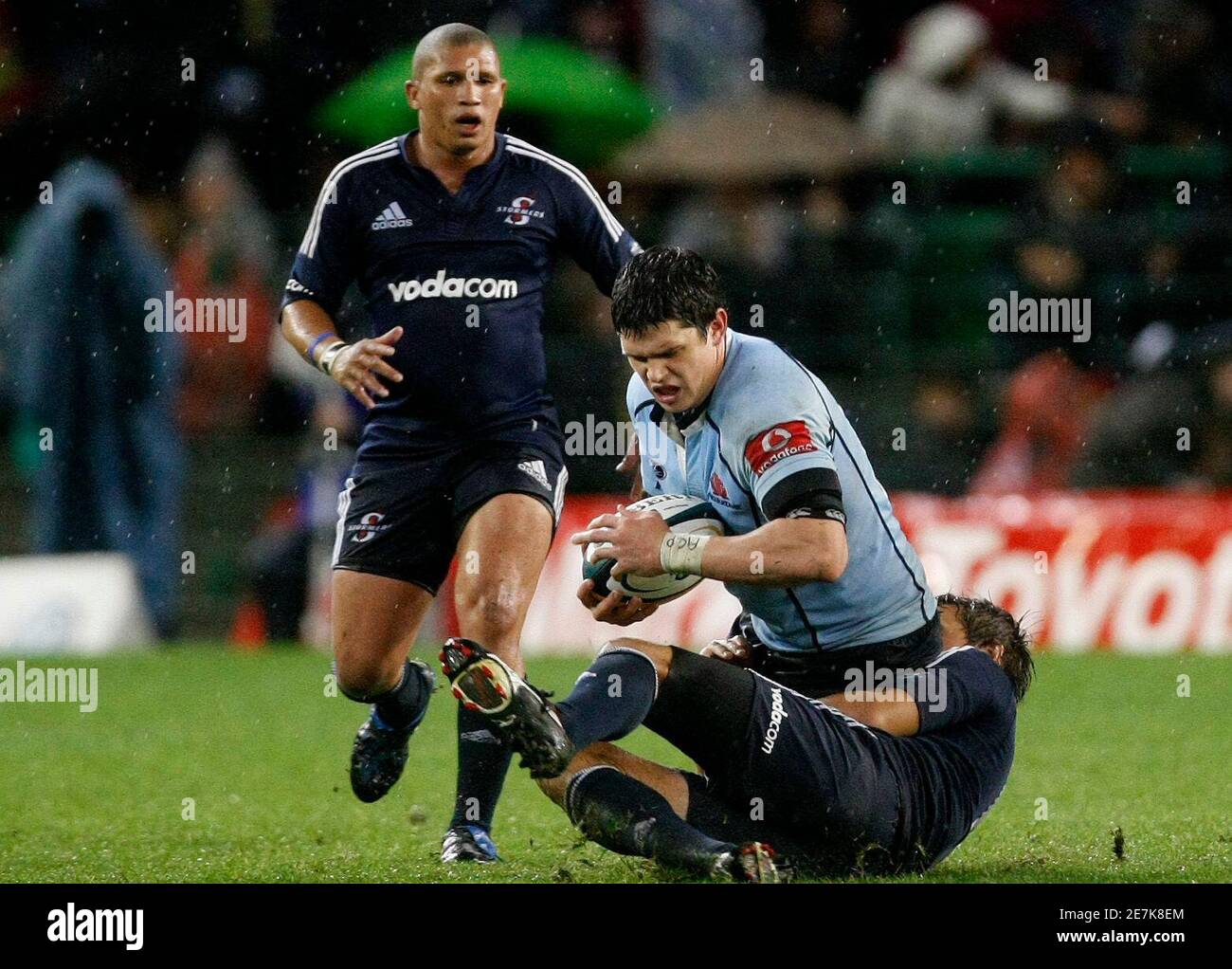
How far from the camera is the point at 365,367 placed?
20.4ft

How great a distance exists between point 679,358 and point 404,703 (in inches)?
79.9

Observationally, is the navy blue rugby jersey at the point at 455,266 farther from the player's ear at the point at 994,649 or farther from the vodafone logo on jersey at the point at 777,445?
the player's ear at the point at 994,649

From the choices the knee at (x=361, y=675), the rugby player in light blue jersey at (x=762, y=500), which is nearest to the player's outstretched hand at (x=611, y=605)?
the rugby player in light blue jersey at (x=762, y=500)

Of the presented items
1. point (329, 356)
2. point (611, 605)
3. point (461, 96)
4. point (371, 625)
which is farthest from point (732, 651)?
point (461, 96)

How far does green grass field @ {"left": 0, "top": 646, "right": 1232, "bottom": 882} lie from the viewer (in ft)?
19.2

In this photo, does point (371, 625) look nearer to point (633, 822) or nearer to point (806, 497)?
point (633, 822)

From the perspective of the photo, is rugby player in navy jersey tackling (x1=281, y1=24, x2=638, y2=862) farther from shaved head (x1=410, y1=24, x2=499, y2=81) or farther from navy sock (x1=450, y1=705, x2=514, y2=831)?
navy sock (x1=450, y1=705, x2=514, y2=831)

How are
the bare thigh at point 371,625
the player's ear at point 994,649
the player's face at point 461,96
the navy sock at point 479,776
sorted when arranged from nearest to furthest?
the player's ear at point 994,649 < the navy sock at point 479,776 < the player's face at point 461,96 < the bare thigh at point 371,625

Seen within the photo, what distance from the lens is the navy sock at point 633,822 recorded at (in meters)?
5.15

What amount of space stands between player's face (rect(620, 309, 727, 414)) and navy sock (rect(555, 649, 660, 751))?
2.60 ft

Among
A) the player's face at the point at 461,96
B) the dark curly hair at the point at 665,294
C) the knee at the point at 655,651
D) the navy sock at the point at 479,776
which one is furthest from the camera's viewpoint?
the player's face at the point at 461,96

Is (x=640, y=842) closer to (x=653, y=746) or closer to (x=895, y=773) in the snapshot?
(x=895, y=773)

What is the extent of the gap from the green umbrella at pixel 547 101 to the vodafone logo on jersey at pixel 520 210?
6.97 m

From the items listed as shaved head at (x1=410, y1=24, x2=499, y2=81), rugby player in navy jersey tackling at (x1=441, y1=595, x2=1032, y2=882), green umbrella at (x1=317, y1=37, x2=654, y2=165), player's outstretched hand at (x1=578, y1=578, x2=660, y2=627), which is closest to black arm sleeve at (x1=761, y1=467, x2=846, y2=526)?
rugby player in navy jersey tackling at (x1=441, y1=595, x2=1032, y2=882)
